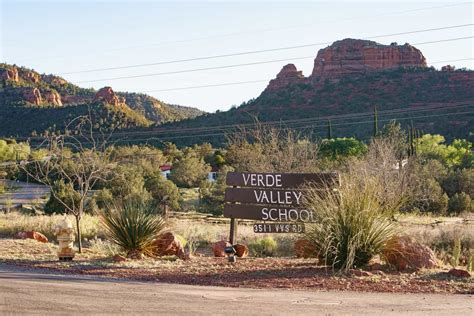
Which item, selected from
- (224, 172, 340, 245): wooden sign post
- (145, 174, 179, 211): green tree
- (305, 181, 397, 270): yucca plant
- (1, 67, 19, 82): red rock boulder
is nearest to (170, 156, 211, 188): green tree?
(145, 174, 179, 211): green tree

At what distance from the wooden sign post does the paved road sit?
14.9 ft

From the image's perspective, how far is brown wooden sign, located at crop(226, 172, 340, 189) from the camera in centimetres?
1456

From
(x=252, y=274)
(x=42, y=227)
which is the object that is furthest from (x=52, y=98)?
(x=252, y=274)

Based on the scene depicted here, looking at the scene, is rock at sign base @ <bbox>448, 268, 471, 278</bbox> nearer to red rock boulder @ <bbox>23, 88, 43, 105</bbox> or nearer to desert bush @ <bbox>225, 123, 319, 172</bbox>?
desert bush @ <bbox>225, 123, 319, 172</bbox>

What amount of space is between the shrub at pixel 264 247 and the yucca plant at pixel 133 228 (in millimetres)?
5395

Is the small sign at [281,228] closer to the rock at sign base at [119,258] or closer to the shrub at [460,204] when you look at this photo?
the rock at sign base at [119,258]

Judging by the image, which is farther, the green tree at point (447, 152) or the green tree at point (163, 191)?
the green tree at point (447, 152)

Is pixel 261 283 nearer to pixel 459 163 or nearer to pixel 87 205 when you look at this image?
pixel 87 205

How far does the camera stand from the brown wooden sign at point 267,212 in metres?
14.8

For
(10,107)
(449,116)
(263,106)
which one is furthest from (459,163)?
(10,107)

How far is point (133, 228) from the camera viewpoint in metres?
14.7

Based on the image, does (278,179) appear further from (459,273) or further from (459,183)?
(459,183)

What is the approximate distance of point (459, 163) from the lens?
2002 inches

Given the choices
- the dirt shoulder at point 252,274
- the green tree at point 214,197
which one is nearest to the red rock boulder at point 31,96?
the green tree at point 214,197
